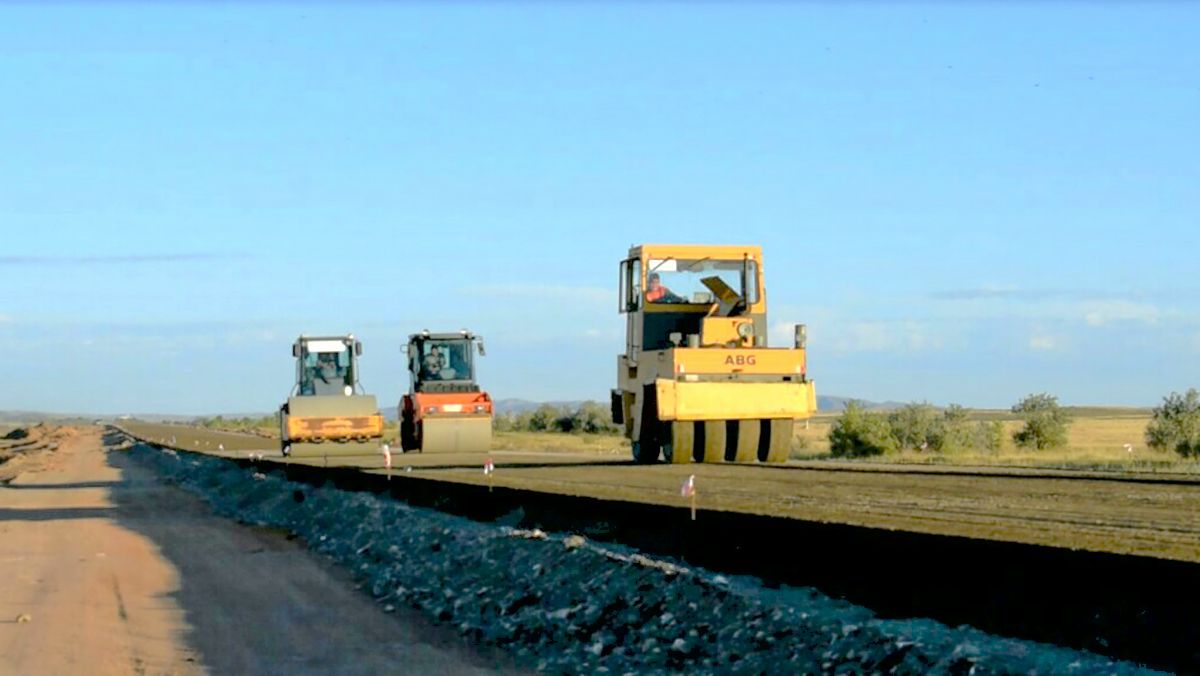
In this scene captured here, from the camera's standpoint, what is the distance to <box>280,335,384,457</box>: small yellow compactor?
4662cm

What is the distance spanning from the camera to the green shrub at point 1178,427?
44.7 metres

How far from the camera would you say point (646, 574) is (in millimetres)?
12258

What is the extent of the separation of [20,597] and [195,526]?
9.50 meters

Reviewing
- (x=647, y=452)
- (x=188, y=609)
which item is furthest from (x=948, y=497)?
(x=647, y=452)

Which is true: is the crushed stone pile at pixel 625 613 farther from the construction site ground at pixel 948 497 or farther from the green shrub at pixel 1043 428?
the green shrub at pixel 1043 428

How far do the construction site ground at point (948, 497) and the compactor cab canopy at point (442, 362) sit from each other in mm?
14653

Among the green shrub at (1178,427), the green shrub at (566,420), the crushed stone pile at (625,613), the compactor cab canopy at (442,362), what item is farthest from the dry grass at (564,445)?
the crushed stone pile at (625,613)

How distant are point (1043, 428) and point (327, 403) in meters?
27.0

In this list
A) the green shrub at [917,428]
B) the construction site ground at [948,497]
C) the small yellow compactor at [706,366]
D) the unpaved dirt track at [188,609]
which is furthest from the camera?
the green shrub at [917,428]

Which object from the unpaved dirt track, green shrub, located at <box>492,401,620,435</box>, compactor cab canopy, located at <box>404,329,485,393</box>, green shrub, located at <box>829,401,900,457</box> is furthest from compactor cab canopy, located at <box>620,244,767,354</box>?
green shrub, located at <box>492,401,620,435</box>

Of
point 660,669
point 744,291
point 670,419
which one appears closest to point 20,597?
point 660,669

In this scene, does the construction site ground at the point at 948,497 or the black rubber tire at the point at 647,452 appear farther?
the black rubber tire at the point at 647,452

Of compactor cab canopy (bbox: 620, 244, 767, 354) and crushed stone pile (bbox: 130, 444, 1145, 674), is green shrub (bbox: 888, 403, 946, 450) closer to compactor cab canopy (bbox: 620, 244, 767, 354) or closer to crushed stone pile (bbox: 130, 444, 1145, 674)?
compactor cab canopy (bbox: 620, 244, 767, 354)

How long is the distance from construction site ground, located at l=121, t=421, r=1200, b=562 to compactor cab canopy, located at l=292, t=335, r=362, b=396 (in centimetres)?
2029
